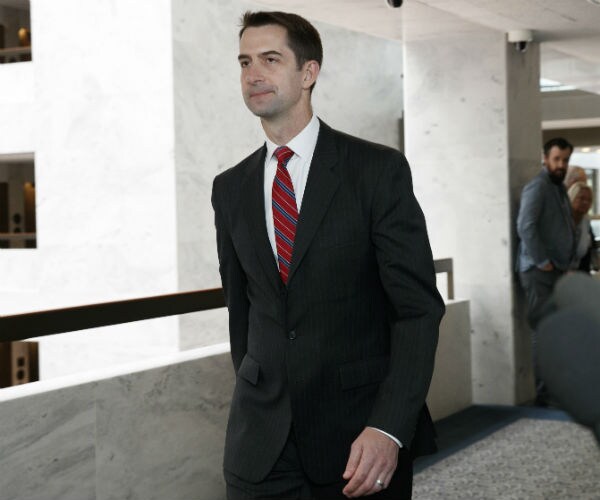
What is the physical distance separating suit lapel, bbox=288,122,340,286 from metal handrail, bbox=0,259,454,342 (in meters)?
1.66

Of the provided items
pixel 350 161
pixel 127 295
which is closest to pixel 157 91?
pixel 127 295

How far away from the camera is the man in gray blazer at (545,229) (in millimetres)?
7398

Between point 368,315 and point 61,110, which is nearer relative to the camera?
point 368,315

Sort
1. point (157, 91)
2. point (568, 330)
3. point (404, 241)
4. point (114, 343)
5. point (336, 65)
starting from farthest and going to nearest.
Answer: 1. point (336, 65)
2. point (114, 343)
3. point (157, 91)
4. point (404, 241)
5. point (568, 330)

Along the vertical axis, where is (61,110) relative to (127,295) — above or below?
above

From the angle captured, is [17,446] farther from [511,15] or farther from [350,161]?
[511,15]

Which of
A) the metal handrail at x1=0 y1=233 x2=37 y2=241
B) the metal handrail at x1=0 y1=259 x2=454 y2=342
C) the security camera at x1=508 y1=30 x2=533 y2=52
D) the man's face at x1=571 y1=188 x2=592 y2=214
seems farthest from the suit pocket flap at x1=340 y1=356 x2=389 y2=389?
the metal handrail at x1=0 y1=233 x2=37 y2=241

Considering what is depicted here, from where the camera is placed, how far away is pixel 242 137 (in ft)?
46.1

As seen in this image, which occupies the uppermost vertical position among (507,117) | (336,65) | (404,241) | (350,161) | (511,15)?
(336,65)

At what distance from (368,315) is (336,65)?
45.5 feet

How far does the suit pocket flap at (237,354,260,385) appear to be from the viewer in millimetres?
2189

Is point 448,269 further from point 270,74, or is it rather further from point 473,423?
point 270,74

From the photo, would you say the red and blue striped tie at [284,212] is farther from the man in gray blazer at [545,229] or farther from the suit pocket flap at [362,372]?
the man in gray blazer at [545,229]

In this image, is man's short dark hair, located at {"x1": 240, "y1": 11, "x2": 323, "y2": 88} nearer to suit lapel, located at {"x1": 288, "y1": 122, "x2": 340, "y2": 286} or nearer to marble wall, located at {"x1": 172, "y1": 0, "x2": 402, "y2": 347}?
suit lapel, located at {"x1": 288, "y1": 122, "x2": 340, "y2": 286}
